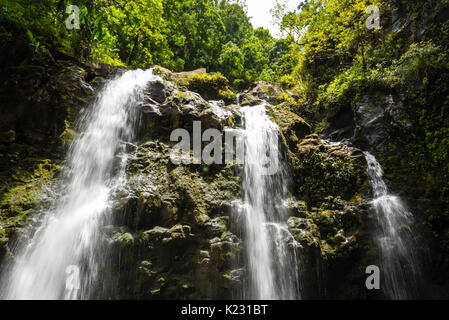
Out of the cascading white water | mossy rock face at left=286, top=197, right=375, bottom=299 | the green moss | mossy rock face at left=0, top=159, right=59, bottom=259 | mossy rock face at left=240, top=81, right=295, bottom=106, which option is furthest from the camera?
mossy rock face at left=240, top=81, right=295, bottom=106

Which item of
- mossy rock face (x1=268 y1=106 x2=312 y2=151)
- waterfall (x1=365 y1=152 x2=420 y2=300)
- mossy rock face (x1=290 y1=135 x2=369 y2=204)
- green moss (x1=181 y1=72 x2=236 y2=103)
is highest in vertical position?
green moss (x1=181 y1=72 x2=236 y2=103)

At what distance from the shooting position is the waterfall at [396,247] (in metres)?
5.11

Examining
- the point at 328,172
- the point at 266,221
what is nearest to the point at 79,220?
the point at 266,221

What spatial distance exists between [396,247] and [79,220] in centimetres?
713

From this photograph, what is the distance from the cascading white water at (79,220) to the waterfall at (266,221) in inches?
128

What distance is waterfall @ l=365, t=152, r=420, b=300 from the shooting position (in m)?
5.11

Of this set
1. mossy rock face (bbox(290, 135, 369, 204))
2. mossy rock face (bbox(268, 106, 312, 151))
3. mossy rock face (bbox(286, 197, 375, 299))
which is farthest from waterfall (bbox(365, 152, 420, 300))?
mossy rock face (bbox(268, 106, 312, 151))

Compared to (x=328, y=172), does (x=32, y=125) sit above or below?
above

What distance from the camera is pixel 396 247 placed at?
5305 mm

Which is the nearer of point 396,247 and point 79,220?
point 79,220

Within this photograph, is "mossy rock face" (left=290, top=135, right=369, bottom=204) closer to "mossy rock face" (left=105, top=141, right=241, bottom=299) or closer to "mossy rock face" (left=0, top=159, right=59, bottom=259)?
"mossy rock face" (left=105, top=141, right=241, bottom=299)

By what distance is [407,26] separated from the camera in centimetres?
832

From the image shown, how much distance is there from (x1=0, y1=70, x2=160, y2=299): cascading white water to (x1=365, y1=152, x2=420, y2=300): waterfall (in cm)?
632

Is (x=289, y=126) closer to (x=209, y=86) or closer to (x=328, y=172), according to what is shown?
(x=328, y=172)
